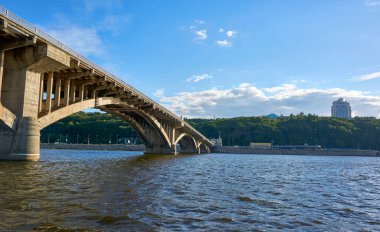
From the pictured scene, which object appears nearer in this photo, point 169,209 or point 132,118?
point 169,209

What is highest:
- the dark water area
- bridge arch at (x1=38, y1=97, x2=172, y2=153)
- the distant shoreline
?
bridge arch at (x1=38, y1=97, x2=172, y2=153)

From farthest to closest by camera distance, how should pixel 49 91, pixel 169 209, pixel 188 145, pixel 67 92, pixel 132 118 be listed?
pixel 188 145
pixel 132 118
pixel 67 92
pixel 49 91
pixel 169 209

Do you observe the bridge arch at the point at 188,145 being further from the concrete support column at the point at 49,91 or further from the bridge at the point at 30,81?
the concrete support column at the point at 49,91

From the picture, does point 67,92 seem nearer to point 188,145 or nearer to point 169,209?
point 169,209

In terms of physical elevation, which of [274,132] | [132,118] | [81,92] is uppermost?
[274,132]

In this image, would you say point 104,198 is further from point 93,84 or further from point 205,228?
point 93,84

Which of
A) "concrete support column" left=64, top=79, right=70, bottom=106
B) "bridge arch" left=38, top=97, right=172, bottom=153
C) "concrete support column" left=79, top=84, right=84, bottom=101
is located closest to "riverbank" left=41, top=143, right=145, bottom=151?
"bridge arch" left=38, top=97, right=172, bottom=153

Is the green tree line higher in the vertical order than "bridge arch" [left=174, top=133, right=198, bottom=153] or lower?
higher

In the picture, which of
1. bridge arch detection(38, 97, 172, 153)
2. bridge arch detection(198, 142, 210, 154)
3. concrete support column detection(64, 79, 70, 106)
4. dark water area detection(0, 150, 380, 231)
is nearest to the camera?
dark water area detection(0, 150, 380, 231)

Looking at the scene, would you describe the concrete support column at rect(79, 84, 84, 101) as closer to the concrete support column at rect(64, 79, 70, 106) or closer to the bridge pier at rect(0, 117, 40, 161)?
the concrete support column at rect(64, 79, 70, 106)

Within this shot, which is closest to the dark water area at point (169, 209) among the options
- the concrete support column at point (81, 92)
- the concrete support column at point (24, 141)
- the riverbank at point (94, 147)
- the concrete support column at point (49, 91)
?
the concrete support column at point (24, 141)

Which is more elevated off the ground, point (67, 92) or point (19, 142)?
point (67, 92)

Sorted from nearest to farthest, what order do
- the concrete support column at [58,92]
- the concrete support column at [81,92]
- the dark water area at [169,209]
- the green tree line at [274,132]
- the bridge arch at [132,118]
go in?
the dark water area at [169,209] → the bridge arch at [132,118] → the concrete support column at [58,92] → the concrete support column at [81,92] → the green tree line at [274,132]

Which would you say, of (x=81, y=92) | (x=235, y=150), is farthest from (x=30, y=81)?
(x=235, y=150)
